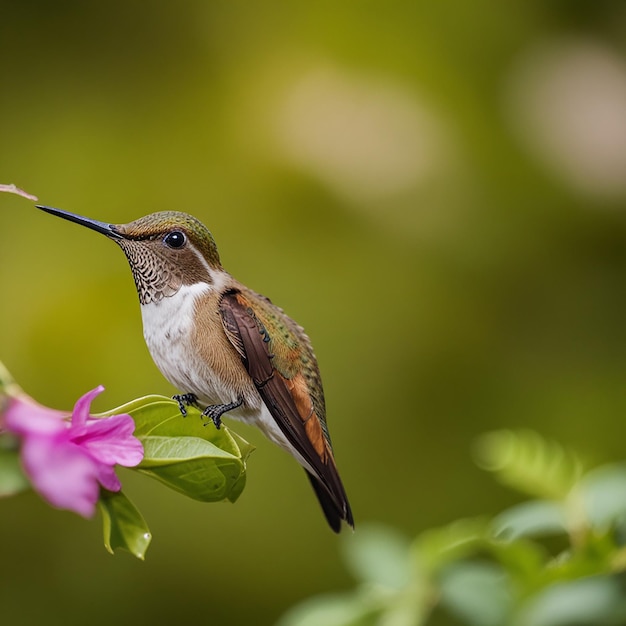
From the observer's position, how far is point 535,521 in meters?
0.90

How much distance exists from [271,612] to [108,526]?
6.96 ft

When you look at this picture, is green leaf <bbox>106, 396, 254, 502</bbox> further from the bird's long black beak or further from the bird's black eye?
the bird's black eye

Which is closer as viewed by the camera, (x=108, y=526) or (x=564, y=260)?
(x=108, y=526)

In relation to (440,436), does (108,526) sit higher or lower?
higher

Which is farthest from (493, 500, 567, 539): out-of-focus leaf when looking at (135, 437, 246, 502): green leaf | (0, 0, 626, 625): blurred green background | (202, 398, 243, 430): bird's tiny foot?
(0, 0, 626, 625): blurred green background

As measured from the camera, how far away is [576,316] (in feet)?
9.41

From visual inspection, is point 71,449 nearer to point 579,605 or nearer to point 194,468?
point 194,468

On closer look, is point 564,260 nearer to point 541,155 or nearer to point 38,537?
point 541,155

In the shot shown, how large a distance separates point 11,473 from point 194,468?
0.12 metres

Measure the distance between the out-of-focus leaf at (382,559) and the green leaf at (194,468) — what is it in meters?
0.51

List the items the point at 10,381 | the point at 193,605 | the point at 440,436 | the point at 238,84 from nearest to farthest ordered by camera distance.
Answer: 1. the point at 10,381
2. the point at 193,605
3. the point at 440,436
4. the point at 238,84

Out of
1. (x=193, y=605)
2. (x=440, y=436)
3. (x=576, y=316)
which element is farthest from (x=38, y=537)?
(x=576, y=316)

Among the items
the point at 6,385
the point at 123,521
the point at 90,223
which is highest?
the point at 90,223

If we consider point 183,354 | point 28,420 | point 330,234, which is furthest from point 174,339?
point 330,234
